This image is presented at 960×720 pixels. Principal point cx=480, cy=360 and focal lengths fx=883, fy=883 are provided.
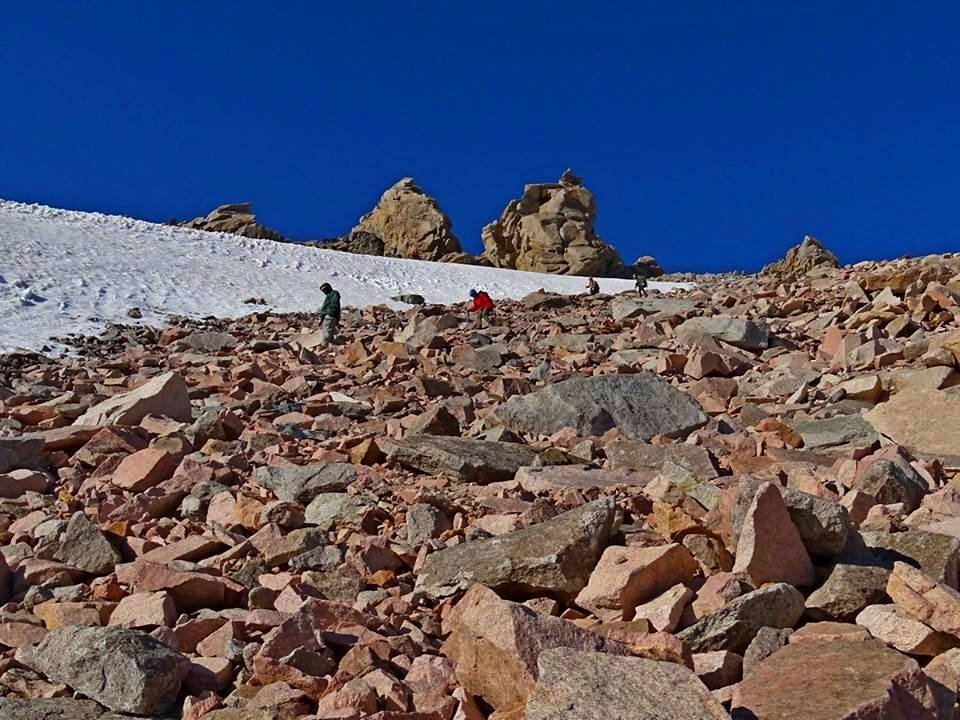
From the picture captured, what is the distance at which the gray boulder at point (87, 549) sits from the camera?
4.71 m

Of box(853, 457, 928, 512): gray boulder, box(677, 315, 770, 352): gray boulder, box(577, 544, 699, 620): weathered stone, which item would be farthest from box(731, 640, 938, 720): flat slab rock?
box(677, 315, 770, 352): gray boulder

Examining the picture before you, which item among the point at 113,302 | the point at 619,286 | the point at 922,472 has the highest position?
the point at 619,286

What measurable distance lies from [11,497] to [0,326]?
1101cm

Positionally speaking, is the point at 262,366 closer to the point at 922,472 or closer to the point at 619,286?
the point at 922,472

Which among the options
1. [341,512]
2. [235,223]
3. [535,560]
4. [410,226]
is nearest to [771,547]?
[535,560]

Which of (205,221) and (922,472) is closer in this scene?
(922,472)

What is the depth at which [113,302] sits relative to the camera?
19328 mm

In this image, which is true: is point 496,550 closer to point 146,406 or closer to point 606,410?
point 606,410

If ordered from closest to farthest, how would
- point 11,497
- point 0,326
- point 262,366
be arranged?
point 11,497 < point 262,366 < point 0,326

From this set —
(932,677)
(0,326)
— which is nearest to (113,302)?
(0,326)

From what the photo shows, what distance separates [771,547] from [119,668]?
104 inches

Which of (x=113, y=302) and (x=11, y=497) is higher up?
(x=113, y=302)

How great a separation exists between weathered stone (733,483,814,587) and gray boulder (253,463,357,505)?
111 inches

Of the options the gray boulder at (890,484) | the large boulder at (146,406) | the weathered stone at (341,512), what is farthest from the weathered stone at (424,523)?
the large boulder at (146,406)
